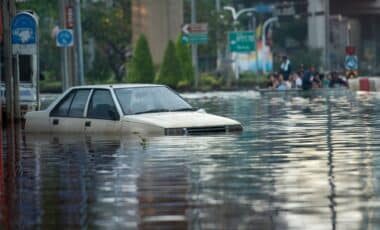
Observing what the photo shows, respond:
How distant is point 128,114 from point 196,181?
317 inches

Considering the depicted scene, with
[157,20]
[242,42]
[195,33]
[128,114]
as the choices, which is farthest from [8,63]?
[242,42]

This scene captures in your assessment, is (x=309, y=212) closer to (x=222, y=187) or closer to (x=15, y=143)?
(x=222, y=187)

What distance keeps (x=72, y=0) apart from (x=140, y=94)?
70.9 ft

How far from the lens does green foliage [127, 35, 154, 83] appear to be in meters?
72.0

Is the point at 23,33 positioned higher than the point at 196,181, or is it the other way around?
the point at 23,33

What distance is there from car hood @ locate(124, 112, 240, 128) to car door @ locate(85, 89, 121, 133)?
0.39m

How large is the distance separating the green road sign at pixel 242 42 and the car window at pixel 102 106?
55.8 m

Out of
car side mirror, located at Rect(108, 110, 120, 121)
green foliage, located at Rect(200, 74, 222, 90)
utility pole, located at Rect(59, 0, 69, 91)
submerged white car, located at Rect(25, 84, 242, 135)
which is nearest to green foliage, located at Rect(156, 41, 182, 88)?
green foliage, located at Rect(200, 74, 222, 90)

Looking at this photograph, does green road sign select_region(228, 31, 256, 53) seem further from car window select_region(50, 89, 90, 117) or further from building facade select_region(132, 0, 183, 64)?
car window select_region(50, 89, 90, 117)

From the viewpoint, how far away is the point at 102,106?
23469mm

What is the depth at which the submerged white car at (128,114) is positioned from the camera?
22344 millimetres

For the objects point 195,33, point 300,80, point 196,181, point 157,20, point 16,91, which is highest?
point 157,20

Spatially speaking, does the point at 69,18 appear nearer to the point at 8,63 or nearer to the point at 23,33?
the point at 8,63

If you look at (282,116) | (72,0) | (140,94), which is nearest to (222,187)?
(140,94)
